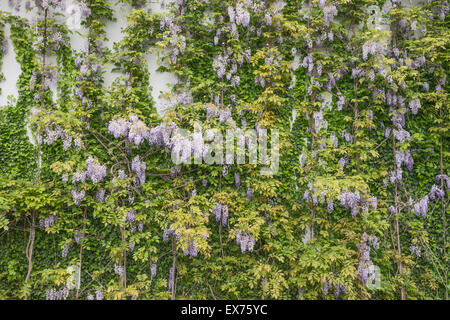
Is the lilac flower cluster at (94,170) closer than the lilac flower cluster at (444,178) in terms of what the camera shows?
Yes

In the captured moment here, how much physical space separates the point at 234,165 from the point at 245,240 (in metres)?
0.90

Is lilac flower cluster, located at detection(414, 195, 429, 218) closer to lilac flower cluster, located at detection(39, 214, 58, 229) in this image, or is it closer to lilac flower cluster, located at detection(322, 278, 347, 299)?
lilac flower cluster, located at detection(322, 278, 347, 299)

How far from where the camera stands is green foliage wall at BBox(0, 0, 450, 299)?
3.52 m

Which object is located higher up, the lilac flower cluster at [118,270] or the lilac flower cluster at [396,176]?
the lilac flower cluster at [396,176]

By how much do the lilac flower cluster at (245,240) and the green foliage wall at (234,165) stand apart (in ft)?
0.04

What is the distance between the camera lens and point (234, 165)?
3.80 metres

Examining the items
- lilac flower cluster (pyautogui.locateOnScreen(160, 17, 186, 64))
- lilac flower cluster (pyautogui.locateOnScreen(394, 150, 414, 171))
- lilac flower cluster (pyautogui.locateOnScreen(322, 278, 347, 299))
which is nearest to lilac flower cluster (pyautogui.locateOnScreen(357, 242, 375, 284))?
lilac flower cluster (pyautogui.locateOnScreen(322, 278, 347, 299))

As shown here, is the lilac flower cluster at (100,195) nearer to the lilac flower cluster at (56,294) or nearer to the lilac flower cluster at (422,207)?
the lilac flower cluster at (56,294)

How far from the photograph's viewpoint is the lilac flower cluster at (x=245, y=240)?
3.47 m

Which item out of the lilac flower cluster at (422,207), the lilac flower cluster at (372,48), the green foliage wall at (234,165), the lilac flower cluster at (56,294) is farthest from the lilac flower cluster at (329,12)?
the lilac flower cluster at (56,294)

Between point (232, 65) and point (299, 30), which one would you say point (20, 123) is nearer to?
point (232, 65)

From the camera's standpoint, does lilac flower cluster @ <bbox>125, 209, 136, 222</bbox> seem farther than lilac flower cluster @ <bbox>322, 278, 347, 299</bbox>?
Yes

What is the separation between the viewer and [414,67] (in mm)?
Result: 3969

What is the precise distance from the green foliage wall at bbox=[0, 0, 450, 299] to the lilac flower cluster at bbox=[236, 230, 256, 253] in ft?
0.04
